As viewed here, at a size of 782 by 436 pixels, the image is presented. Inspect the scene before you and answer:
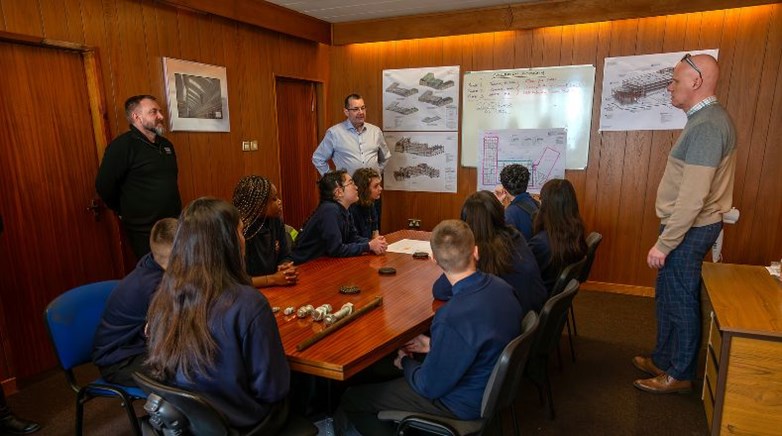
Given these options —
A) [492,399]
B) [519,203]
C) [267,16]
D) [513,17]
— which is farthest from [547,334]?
[267,16]

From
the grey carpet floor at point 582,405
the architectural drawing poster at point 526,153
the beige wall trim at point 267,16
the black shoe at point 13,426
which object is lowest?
the grey carpet floor at point 582,405

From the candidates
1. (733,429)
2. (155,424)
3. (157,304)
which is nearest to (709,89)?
(733,429)

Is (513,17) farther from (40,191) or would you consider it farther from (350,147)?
(40,191)

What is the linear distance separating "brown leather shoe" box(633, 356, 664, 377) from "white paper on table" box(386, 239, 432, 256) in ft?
4.64

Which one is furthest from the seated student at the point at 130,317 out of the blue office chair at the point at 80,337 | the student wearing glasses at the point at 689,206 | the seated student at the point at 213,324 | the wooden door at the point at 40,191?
the student wearing glasses at the point at 689,206

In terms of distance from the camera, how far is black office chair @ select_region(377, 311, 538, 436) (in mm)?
1351

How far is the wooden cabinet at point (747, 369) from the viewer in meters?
1.75

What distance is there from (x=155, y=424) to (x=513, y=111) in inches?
152

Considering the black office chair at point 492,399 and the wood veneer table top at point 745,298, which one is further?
the wood veneer table top at point 745,298

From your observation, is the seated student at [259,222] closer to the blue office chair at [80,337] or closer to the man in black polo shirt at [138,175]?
the blue office chair at [80,337]

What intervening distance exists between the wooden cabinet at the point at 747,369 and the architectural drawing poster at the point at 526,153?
2423 mm

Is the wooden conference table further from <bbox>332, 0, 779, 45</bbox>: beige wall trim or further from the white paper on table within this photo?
<bbox>332, 0, 779, 45</bbox>: beige wall trim

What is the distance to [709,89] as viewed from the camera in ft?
7.51

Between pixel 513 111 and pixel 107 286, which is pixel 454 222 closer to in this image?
pixel 107 286
